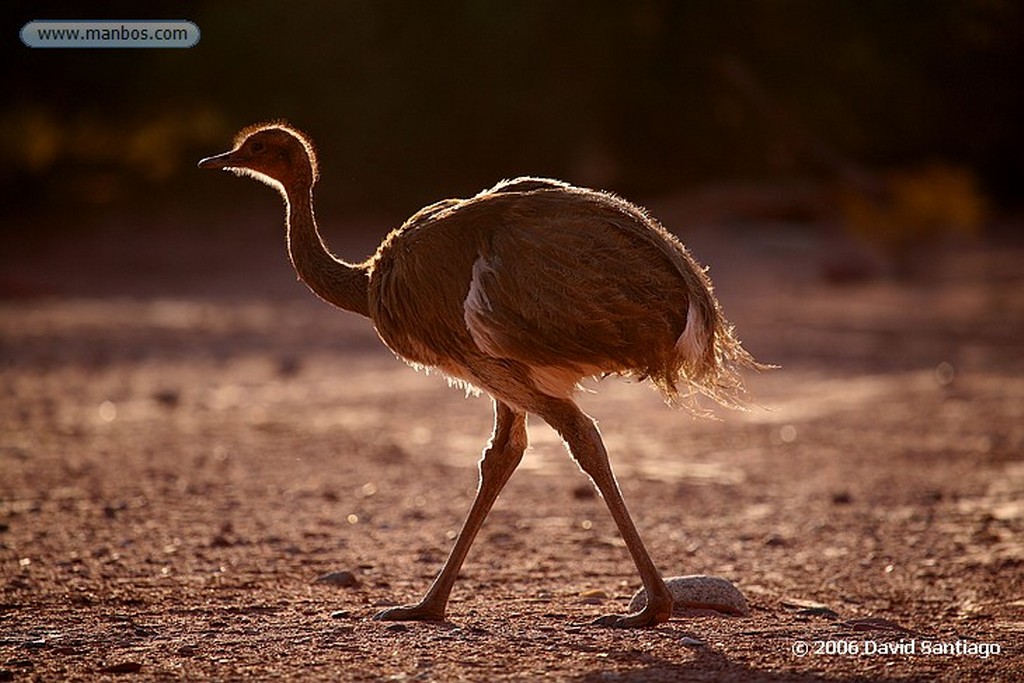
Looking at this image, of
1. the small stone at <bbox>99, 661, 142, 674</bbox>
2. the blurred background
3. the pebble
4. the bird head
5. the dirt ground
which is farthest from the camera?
the blurred background

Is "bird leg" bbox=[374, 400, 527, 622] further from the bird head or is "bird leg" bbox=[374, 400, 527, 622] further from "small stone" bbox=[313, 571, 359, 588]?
the bird head

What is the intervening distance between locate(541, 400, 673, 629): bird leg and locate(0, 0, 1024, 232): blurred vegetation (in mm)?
4968

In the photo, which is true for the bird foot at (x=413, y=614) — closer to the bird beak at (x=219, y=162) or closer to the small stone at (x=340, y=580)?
the small stone at (x=340, y=580)

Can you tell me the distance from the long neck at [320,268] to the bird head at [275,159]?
0.10 m

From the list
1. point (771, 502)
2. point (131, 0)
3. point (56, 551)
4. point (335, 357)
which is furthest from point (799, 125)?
point (56, 551)

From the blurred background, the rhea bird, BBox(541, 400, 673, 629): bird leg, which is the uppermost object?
the blurred background

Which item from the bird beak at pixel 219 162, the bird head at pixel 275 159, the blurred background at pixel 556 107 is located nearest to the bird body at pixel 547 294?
the bird head at pixel 275 159

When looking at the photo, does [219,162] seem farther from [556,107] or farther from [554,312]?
[556,107]

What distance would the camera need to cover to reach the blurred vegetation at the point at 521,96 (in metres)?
14.9

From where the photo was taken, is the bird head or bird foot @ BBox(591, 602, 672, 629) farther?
the bird head

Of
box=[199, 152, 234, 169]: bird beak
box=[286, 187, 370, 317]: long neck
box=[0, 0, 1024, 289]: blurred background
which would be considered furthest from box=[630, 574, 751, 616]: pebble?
box=[0, 0, 1024, 289]: blurred background

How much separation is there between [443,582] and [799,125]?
13942 mm

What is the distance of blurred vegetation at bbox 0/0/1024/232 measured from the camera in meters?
14.9

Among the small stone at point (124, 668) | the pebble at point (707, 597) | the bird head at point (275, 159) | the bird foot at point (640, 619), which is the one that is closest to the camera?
the small stone at point (124, 668)
